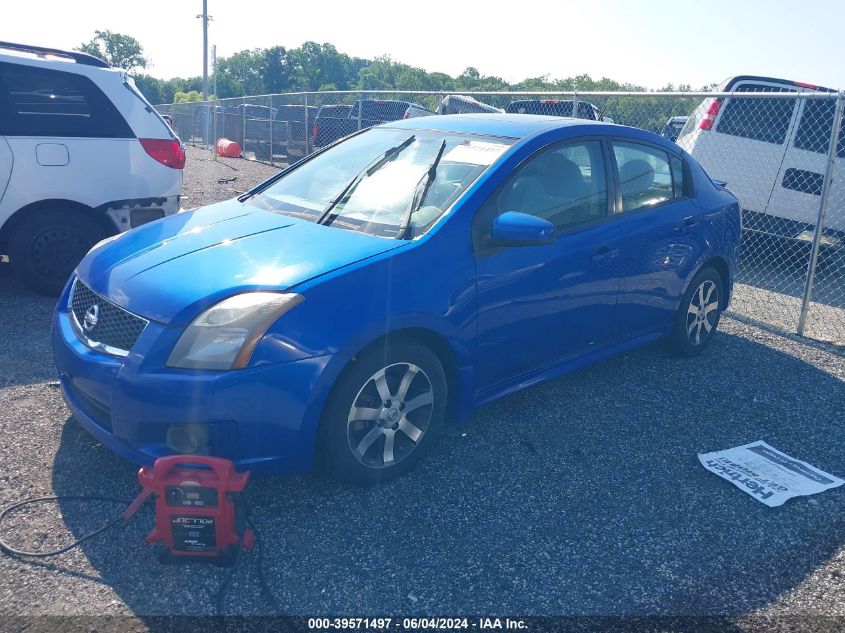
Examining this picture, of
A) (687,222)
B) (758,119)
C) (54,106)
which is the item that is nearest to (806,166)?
(758,119)

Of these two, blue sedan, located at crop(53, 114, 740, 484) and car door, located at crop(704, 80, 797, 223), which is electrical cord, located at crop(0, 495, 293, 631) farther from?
car door, located at crop(704, 80, 797, 223)

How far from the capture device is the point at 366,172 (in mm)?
4090

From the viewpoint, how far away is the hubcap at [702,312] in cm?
518

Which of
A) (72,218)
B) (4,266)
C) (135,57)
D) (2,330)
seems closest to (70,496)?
(2,330)

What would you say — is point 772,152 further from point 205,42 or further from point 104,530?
point 205,42

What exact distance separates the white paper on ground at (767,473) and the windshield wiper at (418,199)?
2.01 meters

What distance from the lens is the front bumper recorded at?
280 cm

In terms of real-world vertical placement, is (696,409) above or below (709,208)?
below

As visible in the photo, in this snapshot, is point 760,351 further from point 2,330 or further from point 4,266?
point 4,266

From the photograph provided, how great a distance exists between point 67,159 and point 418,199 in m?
3.62

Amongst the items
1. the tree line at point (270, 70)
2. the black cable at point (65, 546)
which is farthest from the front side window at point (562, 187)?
the tree line at point (270, 70)

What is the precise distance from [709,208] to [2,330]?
5201mm

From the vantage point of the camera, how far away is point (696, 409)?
448 centimetres

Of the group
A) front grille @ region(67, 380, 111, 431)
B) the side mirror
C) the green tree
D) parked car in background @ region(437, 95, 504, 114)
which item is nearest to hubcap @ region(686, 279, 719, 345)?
the side mirror
